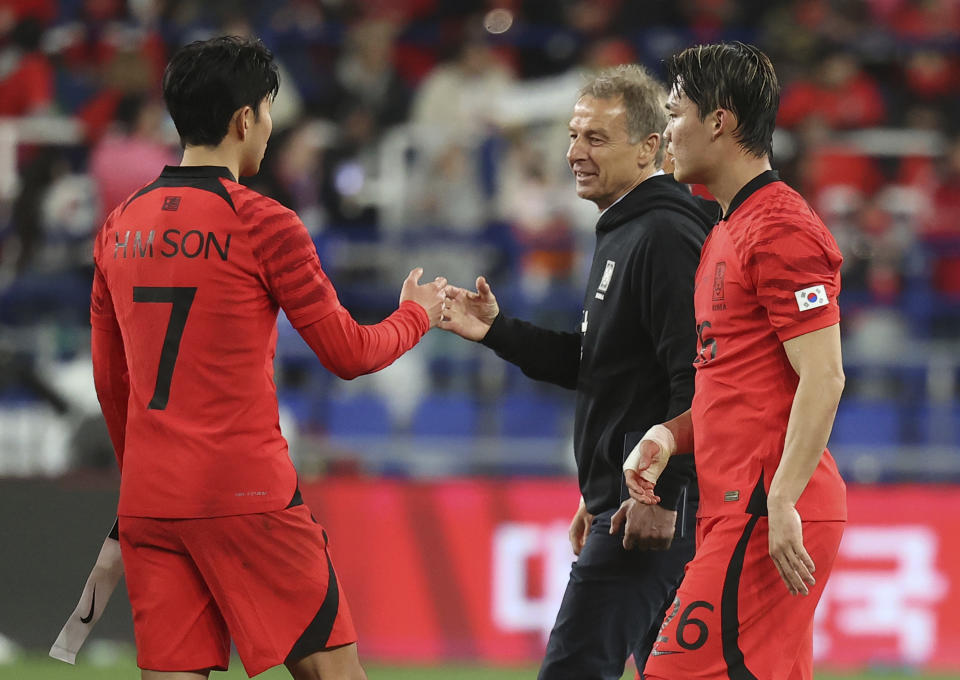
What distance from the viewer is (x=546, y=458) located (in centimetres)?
909

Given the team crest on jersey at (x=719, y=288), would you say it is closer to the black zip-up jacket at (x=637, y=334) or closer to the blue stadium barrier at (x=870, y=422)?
the black zip-up jacket at (x=637, y=334)

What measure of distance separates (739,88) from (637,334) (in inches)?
35.8

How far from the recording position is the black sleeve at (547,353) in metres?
4.70

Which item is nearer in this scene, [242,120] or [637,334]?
[242,120]

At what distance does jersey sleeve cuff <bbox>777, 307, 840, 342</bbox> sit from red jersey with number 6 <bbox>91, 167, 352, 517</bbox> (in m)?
1.22

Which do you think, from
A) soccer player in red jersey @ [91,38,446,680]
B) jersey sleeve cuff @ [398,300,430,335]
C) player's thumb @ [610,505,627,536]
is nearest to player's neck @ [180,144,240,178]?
soccer player in red jersey @ [91,38,446,680]

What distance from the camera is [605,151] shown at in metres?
4.48

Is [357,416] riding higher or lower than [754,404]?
lower

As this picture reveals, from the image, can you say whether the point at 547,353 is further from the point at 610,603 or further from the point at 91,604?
the point at 91,604

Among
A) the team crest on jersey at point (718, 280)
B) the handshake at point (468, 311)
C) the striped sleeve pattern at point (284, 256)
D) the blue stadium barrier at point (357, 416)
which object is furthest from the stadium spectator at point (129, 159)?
the team crest on jersey at point (718, 280)

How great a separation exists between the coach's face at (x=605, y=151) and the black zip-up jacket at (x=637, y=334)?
8 cm

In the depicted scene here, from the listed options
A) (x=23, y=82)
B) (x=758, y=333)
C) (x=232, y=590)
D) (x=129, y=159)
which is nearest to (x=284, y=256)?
(x=232, y=590)

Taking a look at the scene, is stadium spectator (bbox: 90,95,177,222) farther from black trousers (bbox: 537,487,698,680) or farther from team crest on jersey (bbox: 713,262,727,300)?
team crest on jersey (bbox: 713,262,727,300)

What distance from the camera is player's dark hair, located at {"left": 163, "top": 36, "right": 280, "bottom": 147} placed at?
143 inches
